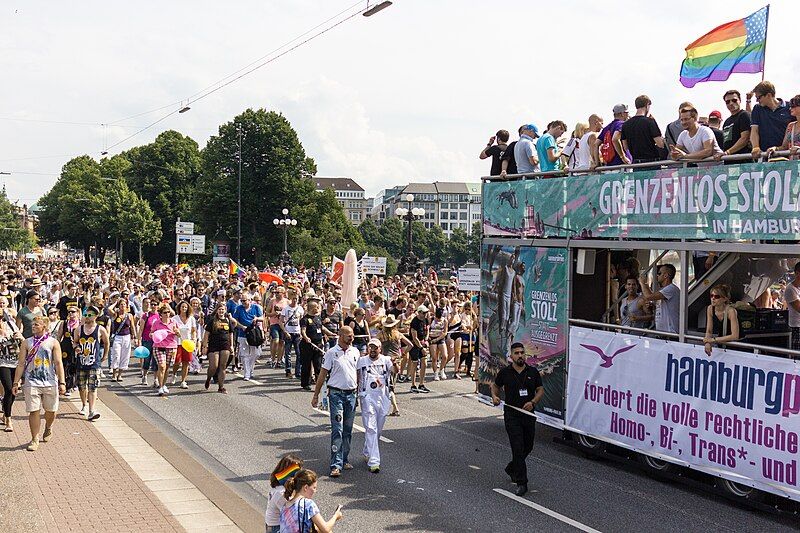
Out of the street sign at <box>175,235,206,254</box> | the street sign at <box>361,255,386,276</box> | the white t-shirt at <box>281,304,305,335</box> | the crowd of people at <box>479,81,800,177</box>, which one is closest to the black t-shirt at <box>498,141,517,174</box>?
the crowd of people at <box>479,81,800,177</box>

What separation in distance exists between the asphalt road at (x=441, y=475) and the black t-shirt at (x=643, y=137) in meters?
3.91

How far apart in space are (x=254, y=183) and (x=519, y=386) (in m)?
58.0

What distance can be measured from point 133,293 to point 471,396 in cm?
994

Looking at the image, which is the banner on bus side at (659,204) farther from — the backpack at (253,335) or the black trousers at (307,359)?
the backpack at (253,335)

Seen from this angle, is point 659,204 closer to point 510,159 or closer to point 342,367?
point 510,159

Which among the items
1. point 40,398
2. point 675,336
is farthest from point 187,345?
point 675,336

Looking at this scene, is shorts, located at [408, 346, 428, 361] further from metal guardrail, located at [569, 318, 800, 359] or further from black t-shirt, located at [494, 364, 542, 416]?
black t-shirt, located at [494, 364, 542, 416]

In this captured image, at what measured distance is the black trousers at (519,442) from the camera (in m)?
10.2

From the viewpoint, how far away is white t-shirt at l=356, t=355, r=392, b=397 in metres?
11.3

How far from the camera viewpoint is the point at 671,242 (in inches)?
418

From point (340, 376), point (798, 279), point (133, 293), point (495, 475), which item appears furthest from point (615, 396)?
point (133, 293)

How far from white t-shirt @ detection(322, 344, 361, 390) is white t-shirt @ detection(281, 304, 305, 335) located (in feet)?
25.9

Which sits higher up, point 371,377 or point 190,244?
point 190,244

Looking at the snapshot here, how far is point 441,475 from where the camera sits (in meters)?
10.9
